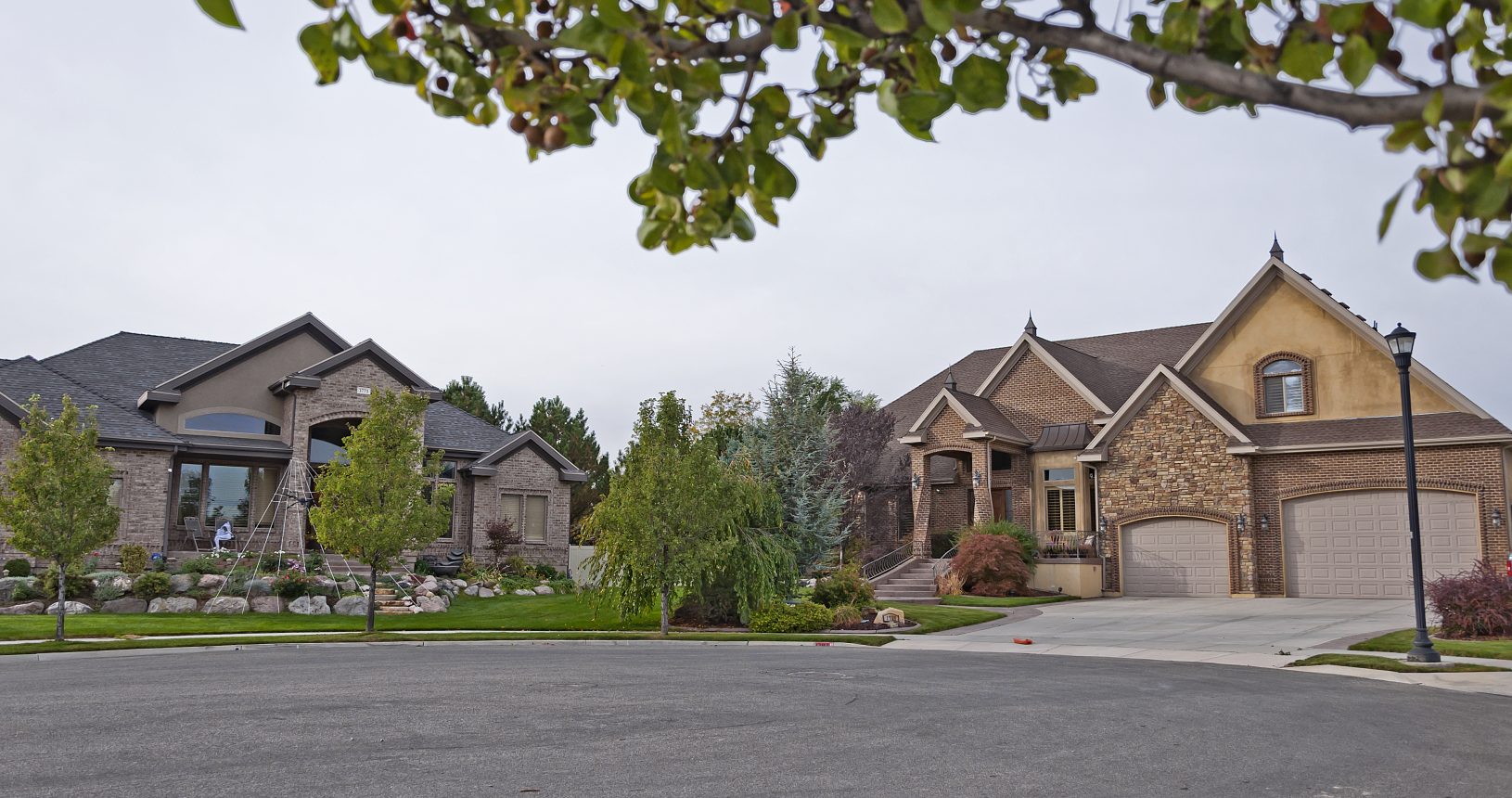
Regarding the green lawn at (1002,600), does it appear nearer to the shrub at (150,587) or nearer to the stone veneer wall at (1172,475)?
the stone veneer wall at (1172,475)

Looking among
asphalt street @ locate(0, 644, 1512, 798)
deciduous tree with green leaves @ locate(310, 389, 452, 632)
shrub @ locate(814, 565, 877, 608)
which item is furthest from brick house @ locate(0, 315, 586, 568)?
asphalt street @ locate(0, 644, 1512, 798)

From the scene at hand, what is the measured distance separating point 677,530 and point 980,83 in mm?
17661

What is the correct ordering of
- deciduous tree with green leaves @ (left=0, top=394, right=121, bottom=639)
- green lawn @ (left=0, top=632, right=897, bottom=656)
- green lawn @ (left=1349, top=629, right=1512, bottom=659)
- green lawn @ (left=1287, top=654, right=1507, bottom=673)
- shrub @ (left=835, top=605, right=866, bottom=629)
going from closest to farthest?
green lawn @ (left=1287, top=654, right=1507, bottom=673)
green lawn @ (left=1349, top=629, right=1512, bottom=659)
green lawn @ (left=0, top=632, right=897, bottom=656)
deciduous tree with green leaves @ (left=0, top=394, right=121, bottom=639)
shrub @ (left=835, top=605, right=866, bottom=629)

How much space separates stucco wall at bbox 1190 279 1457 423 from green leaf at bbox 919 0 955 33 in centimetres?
2954

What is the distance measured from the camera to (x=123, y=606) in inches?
908

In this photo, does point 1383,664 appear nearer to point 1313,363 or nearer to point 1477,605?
point 1477,605

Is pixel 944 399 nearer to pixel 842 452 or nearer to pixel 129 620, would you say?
pixel 842 452

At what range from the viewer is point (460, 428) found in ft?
116

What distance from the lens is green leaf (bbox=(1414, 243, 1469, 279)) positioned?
2818 millimetres

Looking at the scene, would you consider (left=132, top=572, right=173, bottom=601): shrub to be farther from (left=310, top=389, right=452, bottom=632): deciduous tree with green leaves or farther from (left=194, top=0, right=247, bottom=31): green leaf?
(left=194, top=0, right=247, bottom=31): green leaf

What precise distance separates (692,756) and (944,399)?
88.1 feet

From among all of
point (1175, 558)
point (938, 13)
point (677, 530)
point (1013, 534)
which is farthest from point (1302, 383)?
point (938, 13)

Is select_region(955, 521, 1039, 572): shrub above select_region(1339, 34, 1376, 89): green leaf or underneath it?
underneath

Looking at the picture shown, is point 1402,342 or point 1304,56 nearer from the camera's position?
point 1304,56
